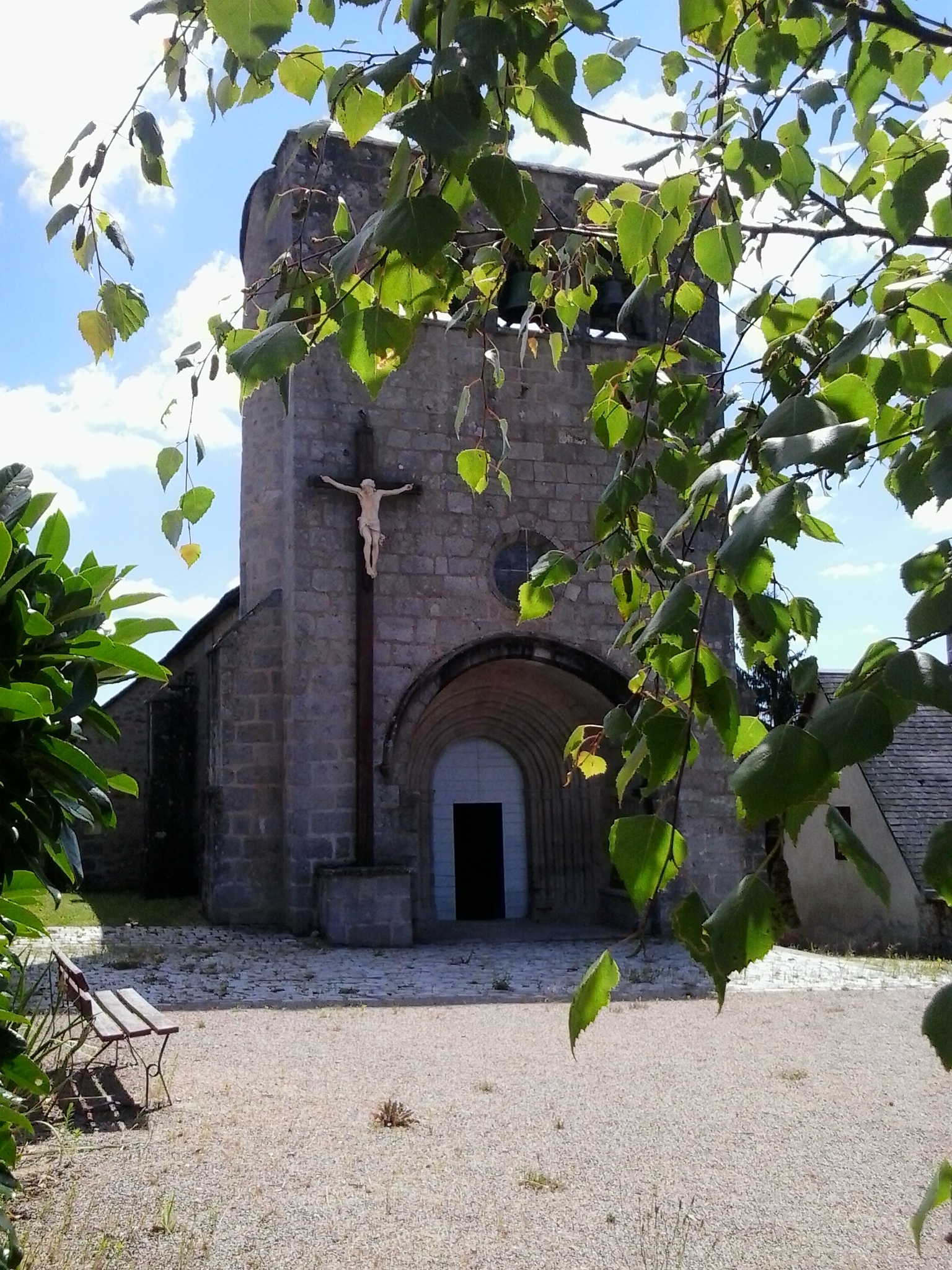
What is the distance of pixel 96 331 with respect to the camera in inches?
65.0

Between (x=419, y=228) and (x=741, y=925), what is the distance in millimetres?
697

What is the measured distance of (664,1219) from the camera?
404 cm

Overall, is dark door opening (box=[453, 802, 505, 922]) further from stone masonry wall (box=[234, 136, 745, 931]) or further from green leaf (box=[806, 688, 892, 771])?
green leaf (box=[806, 688, 892, 771])

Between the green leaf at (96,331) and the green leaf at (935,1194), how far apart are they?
1407 millimetres

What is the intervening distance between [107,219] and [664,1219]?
12.2ft

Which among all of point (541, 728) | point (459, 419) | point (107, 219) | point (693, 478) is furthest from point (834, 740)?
point (541, 728)

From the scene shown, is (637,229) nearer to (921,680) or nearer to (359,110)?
(359,110)

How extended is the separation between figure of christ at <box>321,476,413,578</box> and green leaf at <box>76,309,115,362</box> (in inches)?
416

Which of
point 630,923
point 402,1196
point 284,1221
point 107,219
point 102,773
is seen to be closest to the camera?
point 107,219

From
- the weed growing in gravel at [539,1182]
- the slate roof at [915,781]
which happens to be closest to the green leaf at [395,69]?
the weed growing in gravel at [539,1182]

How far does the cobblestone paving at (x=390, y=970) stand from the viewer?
29.3 feet

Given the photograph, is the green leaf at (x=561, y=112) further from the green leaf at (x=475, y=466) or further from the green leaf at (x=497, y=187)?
the green leaf at (x=475, y=466)

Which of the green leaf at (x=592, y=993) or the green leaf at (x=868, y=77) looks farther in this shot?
the green leaf at (x=868, y=77)

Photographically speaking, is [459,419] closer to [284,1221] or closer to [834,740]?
[834,740]
